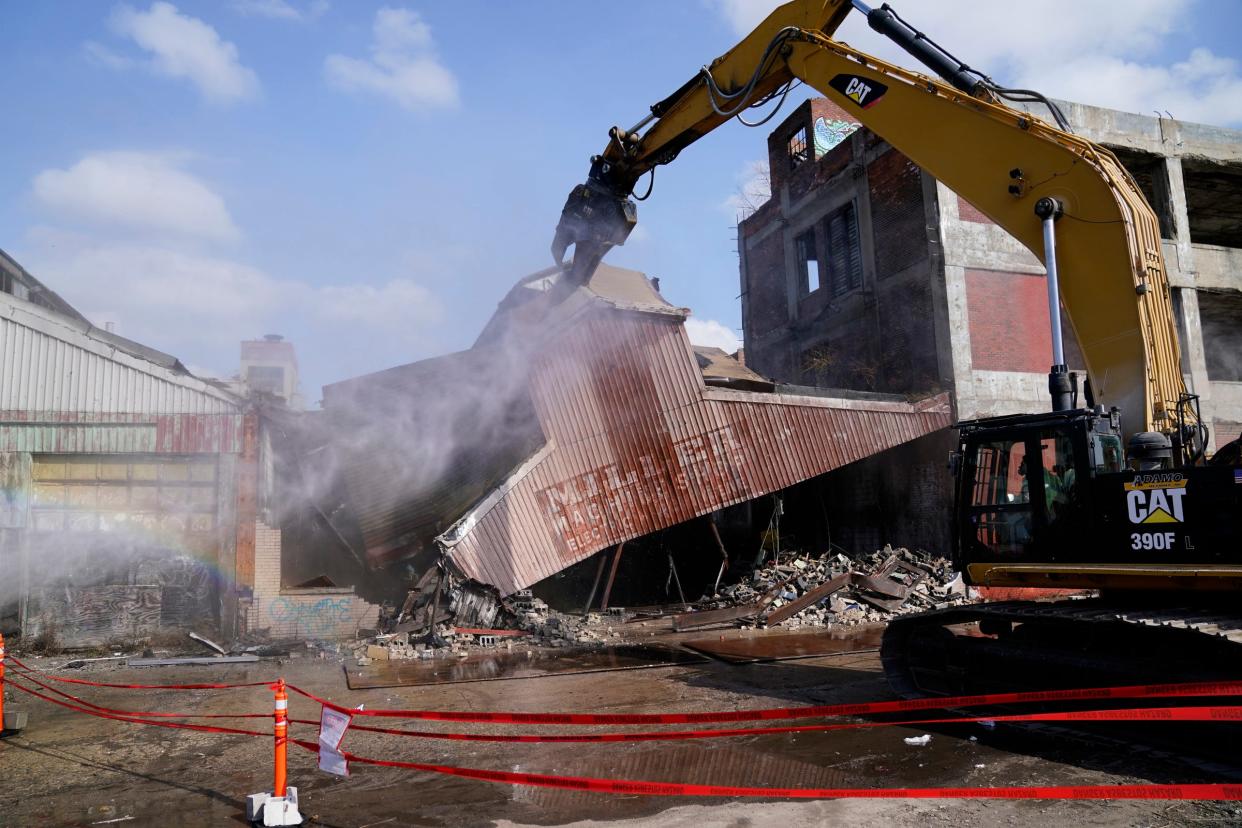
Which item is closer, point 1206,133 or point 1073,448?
point 1073,448

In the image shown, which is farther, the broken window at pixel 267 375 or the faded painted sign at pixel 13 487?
the broken window at pixel 267 375

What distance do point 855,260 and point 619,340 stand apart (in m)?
→ 9.47

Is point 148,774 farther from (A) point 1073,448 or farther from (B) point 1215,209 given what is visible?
(B) point 1215,209

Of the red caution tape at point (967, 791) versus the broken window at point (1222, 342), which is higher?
the broken window at point (1222, 342)

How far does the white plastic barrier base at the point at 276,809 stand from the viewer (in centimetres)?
487

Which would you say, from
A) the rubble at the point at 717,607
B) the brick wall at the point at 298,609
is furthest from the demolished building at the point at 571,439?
the brick wall at the point at 298,609

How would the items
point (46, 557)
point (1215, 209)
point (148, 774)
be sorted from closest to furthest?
1. point (148, 774)
2. point (46, 557)
3. point (1215, 209)

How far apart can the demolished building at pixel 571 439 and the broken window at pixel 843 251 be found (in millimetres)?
5758

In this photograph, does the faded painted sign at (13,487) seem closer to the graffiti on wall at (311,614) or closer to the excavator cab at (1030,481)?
the graffiti on wall at (311,614)

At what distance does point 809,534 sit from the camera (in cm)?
2098

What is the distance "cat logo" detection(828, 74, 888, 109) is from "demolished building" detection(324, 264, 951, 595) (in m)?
5.82

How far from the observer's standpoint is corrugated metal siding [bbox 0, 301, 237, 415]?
13.7 meters

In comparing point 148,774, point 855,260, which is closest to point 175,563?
point 148,774

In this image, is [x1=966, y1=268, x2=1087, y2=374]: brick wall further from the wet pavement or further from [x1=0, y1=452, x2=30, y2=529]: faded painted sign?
[x1=0, y1=452, x2=30, y2=529]: faded painted sign
